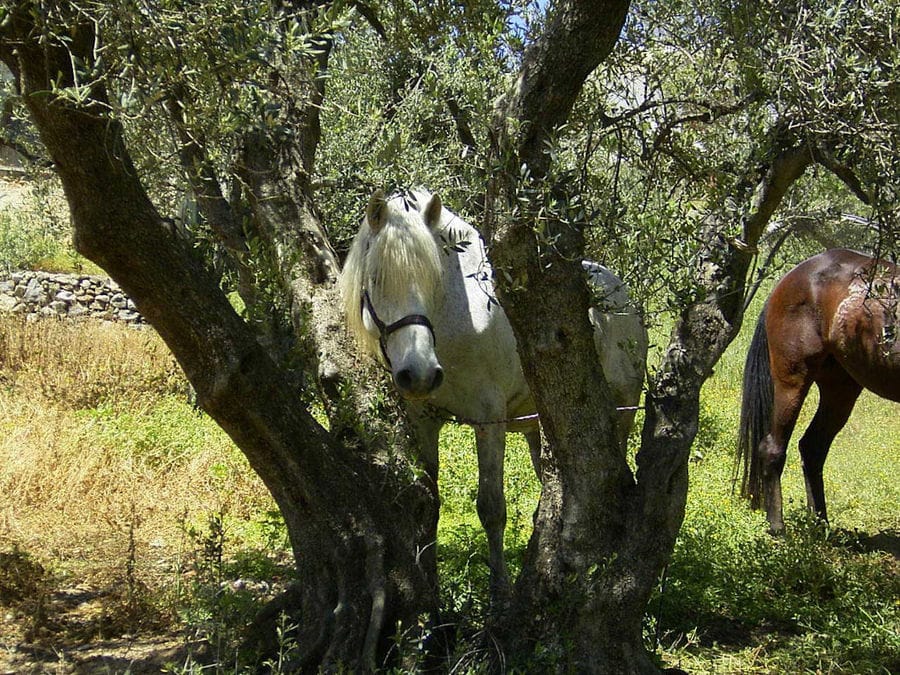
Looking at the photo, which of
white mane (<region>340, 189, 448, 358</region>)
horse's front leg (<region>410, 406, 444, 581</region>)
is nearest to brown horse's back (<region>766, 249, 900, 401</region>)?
horse's front leg (<region>410, 406, 444, 581</region>)

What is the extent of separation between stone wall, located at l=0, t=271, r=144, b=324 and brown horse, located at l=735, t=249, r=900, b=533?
10.2m

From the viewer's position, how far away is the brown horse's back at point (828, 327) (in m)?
6.48

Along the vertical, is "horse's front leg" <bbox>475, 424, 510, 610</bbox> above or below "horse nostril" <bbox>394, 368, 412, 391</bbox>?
below

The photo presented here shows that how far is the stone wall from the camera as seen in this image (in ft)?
45.7

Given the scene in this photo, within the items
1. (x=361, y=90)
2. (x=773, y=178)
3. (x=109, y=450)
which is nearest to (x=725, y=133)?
(x=773, y=178)

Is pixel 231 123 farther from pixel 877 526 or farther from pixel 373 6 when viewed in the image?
pixel 877 526

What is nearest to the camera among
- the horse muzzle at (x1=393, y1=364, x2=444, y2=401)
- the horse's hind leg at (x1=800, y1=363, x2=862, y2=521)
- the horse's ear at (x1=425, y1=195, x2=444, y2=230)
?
the horse muzzle at (x1=393, y1=364, x2=444, y2=401)

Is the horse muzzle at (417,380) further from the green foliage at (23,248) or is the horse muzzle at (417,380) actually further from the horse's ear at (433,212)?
the green foliage at (23,248)

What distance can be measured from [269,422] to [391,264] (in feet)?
2.70

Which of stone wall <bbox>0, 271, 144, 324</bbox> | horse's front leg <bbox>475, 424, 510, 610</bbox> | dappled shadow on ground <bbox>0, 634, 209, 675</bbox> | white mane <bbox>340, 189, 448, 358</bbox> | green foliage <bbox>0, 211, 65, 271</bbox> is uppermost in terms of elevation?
green foliage <bbox>0, 211, 65, 271</bbox>

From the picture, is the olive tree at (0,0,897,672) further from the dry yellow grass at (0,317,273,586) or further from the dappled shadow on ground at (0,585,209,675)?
the dry yellow grass at (0,317,273,586)

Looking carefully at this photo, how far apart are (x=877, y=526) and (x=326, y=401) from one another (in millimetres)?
5304

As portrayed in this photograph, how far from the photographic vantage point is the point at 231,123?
2.89 meters

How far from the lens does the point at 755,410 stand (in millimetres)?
7078
